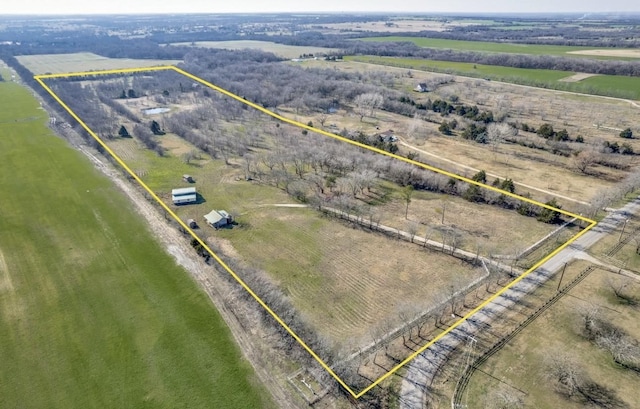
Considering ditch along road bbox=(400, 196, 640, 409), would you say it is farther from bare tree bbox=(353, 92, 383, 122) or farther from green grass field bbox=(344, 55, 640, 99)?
green grass field bbox=(344, 55, 640, 99)

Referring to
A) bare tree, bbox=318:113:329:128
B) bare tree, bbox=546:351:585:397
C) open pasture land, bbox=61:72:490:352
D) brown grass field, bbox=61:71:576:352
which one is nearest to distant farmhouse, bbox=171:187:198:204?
open pasture land, bbox=61:72:490:352

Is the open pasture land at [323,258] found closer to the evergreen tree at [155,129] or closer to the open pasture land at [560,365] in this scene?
the open pasture land at [560,365]

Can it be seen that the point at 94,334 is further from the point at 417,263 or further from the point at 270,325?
the point at 417,263

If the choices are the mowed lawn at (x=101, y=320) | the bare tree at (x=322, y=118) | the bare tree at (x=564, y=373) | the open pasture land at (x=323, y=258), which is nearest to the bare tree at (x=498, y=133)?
the open pasture land at (x=323, y=258)

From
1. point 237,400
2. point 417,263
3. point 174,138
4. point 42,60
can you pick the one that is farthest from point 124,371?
point 42,60

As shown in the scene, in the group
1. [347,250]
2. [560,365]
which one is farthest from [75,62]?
[560,365]
